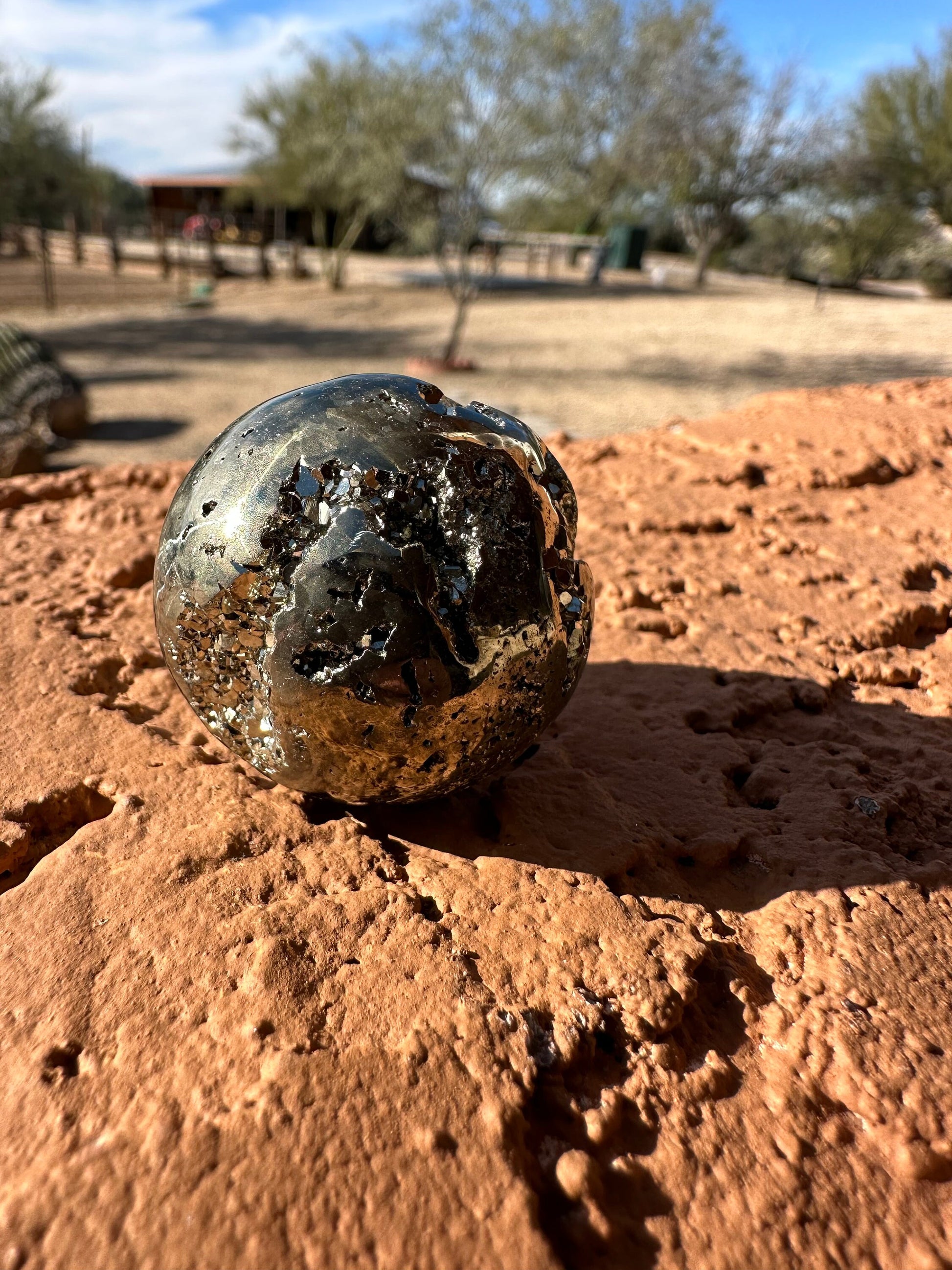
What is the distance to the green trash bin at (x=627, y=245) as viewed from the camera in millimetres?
29125

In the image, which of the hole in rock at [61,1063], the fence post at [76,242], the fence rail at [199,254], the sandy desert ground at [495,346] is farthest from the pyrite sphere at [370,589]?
the fence post at [76,242]

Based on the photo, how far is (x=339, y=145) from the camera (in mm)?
17703

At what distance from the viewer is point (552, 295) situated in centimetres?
2228

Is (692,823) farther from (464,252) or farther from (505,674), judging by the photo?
(464,252)

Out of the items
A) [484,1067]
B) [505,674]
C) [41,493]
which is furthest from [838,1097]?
[41,493]

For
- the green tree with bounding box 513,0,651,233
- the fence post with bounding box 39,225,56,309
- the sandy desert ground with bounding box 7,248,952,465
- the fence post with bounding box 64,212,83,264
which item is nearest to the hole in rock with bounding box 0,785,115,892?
the sandy desert ground with bounding box 7,248,952,465

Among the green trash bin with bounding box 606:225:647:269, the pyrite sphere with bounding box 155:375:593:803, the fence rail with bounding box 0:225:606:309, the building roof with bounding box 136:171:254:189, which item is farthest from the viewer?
the building roof with bounding box 136:171:254:189

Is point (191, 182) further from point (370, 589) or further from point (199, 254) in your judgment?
point (370, 589)

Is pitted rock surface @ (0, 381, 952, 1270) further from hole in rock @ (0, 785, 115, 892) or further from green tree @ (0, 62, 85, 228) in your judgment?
green tree @ (0, 62, 85, 228)

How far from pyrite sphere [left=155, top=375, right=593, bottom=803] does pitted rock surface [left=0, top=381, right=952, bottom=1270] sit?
34 centimetres

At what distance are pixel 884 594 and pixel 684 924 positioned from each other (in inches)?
77.7

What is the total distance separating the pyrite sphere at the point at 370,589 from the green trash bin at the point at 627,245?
30.5 meters

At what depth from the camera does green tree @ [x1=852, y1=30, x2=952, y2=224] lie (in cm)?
2338

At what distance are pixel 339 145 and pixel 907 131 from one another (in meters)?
17.3
